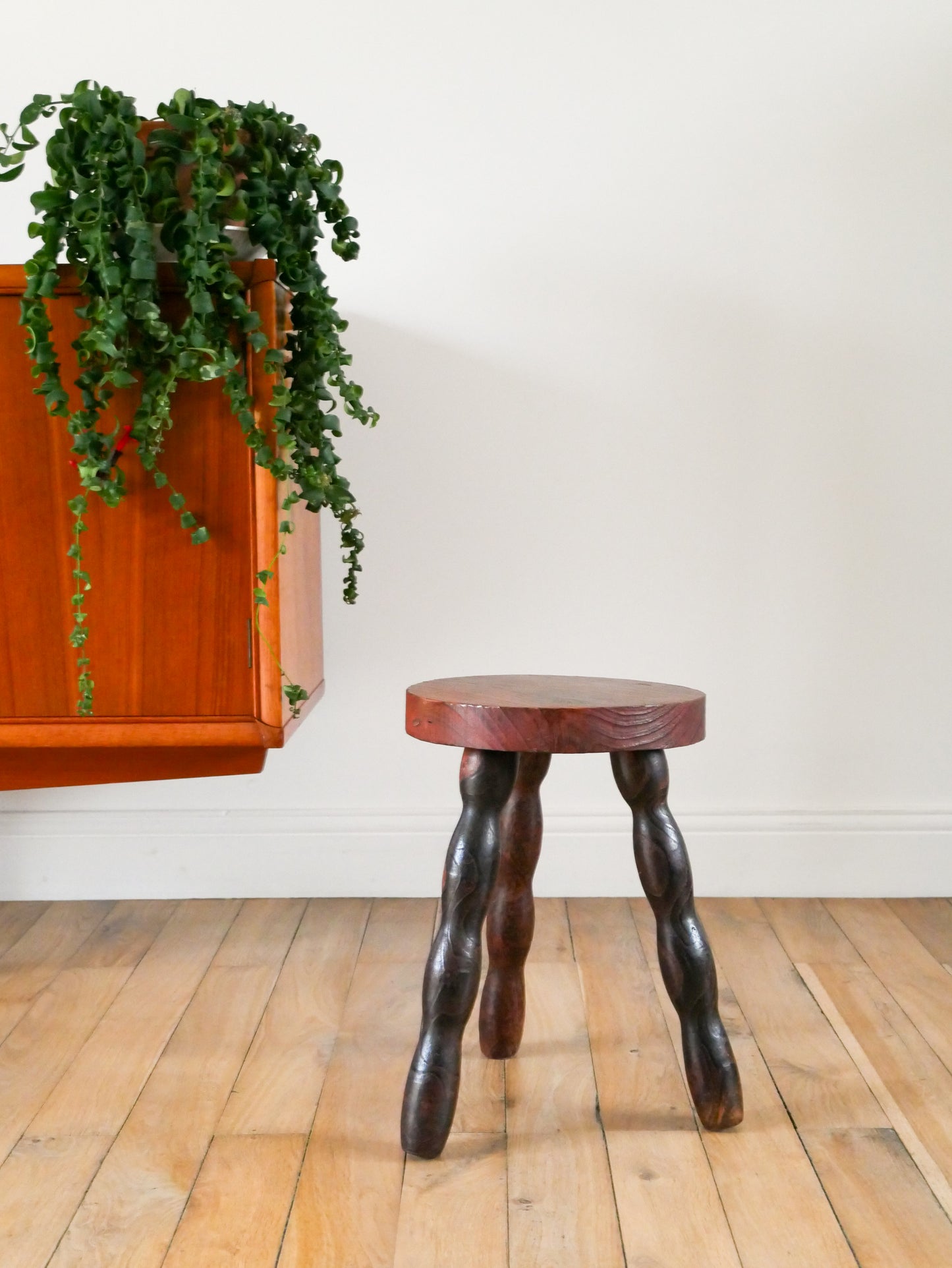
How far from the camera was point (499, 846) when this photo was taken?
1289mm

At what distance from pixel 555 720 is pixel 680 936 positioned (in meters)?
0.31

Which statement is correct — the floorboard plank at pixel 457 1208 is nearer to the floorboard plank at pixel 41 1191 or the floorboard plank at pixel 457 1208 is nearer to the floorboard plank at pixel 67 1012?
the floorboard plank at pixel 41 1191

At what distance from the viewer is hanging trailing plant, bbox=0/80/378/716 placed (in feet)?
4.60

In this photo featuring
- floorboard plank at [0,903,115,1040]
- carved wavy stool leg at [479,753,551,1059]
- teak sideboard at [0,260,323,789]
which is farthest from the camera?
floorboard plank at [0,903,115,1040]

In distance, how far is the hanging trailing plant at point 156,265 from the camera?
4.60ft

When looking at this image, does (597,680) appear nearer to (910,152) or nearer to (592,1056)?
(592,1056)

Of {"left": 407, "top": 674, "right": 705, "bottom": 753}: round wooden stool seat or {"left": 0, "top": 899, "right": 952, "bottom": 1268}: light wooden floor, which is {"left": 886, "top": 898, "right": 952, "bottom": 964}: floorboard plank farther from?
{"left": 407, "top": 674, "right": 705, "bottom": 753}: round wooden stool seat

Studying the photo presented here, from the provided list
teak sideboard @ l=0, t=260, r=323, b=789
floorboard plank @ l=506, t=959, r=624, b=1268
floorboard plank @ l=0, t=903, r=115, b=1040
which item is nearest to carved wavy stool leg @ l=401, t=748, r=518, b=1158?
floorboard plank @ l=506, t=959, r=624, b=1268

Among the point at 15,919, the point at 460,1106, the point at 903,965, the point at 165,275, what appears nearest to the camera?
the point at 460,1106

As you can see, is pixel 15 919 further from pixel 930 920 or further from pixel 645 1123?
pixel 930 920

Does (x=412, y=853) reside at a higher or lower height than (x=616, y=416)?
lower

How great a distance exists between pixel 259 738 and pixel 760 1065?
0.80 metres

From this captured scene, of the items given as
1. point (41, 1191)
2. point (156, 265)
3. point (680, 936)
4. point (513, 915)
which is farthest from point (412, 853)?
point (156, 265)

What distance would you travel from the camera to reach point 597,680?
1.46 m
